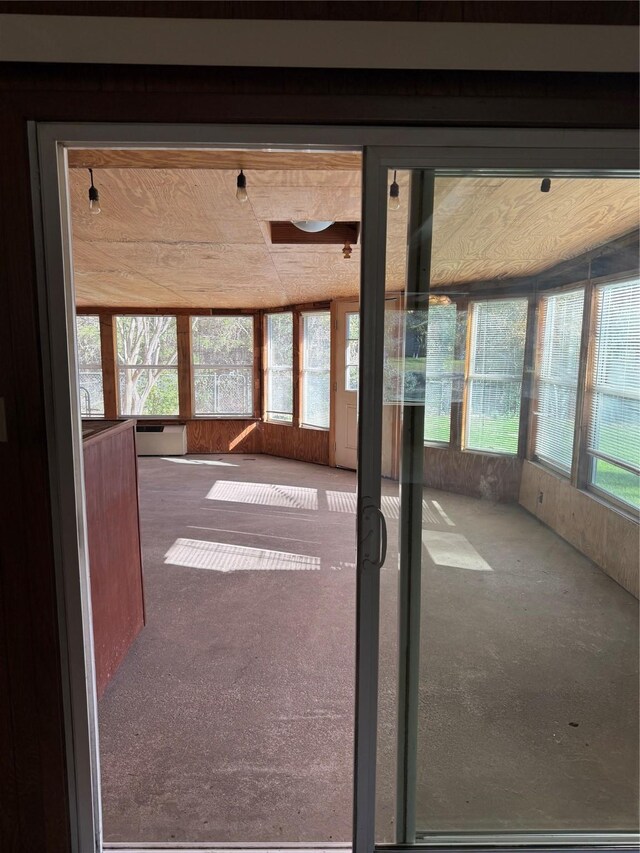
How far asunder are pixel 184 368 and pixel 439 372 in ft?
23.3

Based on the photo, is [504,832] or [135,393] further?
[135,393]

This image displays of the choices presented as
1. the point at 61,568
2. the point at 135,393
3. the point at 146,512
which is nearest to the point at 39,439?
the point at 61,568

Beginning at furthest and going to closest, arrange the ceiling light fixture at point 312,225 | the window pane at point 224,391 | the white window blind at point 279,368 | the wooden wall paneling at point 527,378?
the window pane at point 224,391 → the white window blind at point 279,368 → the ceiling light fixture at point 312,225 → the wooden wall paneling at point 527,378

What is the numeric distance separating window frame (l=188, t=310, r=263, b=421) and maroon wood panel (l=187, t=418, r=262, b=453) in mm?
84

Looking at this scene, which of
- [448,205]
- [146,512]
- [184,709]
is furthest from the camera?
[146,512]

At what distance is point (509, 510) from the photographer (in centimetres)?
154

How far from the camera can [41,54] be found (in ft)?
4.12

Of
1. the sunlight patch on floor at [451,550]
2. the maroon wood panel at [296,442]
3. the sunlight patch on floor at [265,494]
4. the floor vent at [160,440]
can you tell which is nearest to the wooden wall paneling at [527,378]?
the sunlight patch on floor at [451,550]

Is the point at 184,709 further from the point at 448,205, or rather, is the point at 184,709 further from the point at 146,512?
the point at 146,512

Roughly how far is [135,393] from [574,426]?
775cm

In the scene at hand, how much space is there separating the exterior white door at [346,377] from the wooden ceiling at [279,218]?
0.62 m

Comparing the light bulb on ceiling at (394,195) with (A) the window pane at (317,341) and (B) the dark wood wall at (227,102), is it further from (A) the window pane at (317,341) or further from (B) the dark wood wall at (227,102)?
(A) the window pane at (317,341)

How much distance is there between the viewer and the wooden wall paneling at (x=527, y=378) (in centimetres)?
146

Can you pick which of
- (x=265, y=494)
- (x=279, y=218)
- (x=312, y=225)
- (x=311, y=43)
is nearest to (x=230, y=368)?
(x=265, y=494)
